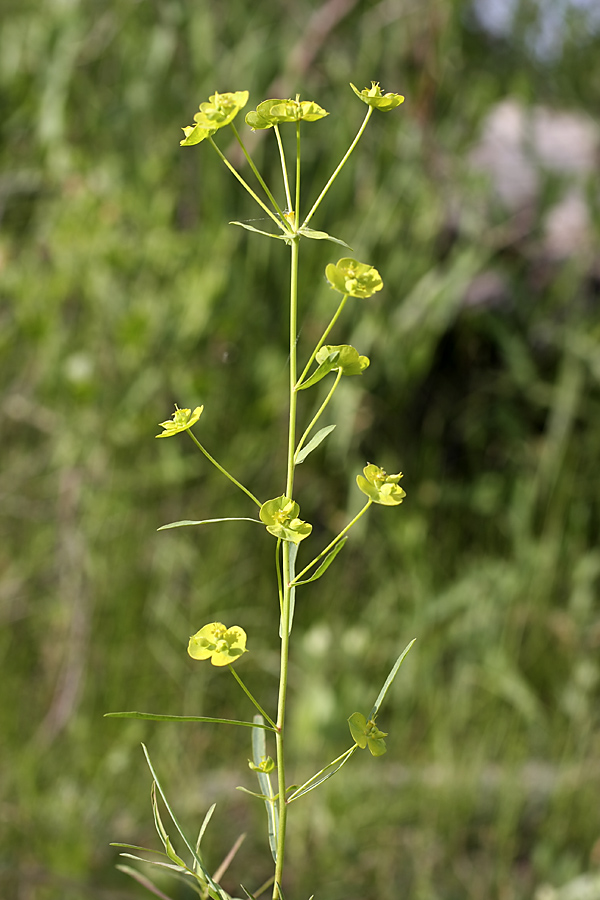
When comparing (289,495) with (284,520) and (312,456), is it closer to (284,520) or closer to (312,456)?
(284,520)

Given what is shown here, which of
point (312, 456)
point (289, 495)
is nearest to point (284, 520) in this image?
point (289, 495)

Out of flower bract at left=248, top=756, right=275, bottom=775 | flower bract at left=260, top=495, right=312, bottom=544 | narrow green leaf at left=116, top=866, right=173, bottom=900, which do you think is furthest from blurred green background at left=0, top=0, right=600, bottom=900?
flower bract at left=260, top=495, right=312, bottom=544

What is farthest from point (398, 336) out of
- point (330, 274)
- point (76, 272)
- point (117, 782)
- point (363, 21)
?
point (330, 274)

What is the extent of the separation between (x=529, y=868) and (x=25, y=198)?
1.85m

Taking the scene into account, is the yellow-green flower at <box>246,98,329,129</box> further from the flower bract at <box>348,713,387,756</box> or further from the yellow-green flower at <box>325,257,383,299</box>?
the flower bract at <box>348,713,387,756</box>

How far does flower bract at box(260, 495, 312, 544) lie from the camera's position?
1.42 ft

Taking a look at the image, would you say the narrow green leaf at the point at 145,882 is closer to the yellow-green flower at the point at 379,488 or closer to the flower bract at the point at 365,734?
the flower bract at the point at 365,734

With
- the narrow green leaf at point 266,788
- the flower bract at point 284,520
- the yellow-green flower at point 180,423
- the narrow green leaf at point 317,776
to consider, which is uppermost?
the yellow-green flower at point 180,423

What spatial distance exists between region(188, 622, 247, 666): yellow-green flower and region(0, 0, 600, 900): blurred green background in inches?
36.1

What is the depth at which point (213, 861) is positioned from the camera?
53.0 inches

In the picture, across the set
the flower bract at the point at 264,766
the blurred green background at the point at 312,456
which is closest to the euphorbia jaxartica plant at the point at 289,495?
the flower bract at the point at 264,766

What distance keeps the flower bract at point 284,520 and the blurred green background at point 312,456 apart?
974mm

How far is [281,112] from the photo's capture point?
18.0 inches

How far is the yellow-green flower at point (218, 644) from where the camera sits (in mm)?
440
